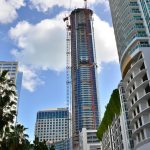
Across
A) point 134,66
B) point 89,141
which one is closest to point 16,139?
point 134,66

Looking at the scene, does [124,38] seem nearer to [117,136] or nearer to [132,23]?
[132,23]

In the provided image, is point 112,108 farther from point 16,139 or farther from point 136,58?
point 16,139

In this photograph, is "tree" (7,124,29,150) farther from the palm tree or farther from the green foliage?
the green foliage

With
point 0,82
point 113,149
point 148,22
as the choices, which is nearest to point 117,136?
point 113,149

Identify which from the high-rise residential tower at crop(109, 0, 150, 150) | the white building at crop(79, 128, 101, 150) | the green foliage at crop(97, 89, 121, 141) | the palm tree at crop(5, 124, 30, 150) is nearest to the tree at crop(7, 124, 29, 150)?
the palm tree at crop(5, 124, 30, 150)

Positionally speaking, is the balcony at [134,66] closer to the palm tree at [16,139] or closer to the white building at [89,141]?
the palm tree at [16,139]

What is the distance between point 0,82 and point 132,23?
42702 mm

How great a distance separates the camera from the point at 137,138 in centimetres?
6147

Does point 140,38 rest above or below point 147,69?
above

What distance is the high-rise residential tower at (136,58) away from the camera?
194ft

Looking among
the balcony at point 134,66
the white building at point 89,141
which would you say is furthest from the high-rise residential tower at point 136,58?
the white building at point 89,141

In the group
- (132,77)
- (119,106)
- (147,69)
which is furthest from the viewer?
(119,106)

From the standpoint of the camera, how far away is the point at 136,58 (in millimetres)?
66875

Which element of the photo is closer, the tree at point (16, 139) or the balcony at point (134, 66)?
the tree at point (16, 139)
